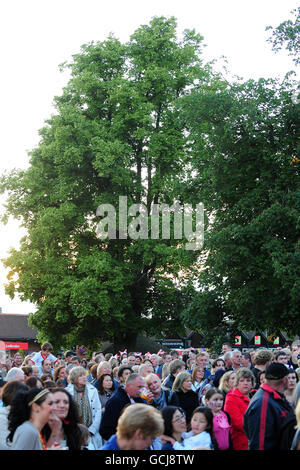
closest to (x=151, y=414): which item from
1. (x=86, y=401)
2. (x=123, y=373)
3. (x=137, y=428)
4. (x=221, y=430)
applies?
(x=137, y=428)

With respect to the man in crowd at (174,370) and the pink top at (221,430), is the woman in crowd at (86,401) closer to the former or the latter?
the man in crowd at (174,370)

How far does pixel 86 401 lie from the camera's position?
949 cm

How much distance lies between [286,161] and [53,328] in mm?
14139

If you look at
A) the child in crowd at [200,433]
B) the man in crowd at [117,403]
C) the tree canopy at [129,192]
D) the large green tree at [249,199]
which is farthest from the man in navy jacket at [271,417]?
the tree canopy at [129,192]

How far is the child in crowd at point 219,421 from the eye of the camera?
25.6ft

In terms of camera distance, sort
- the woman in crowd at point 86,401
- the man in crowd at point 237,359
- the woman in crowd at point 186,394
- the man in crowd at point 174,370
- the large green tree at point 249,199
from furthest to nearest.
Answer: the large green tree at point 249,199 → the man in crowd at point 237,359 → the man in crowd at point 174,370 → the woman in crowd at point 186,394 → the woman in crowd at point 86,401

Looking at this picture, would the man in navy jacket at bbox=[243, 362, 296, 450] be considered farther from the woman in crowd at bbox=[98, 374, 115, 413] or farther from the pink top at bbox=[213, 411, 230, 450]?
the woman in crowd at bbox=[98, 374, 115, 413]

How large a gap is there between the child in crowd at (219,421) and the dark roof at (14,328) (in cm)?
5043

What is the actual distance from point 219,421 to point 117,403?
1.23m

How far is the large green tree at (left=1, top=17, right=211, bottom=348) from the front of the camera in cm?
2978

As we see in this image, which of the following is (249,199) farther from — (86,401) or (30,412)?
(30,412)

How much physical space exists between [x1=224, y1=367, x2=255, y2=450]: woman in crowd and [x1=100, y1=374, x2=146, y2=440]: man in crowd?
3.67ft

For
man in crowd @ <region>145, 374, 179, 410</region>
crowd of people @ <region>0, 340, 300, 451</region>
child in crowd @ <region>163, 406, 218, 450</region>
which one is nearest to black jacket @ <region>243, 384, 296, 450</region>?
crowd of people @ <region>0, 340, 300, 451</region>

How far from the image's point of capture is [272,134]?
23375 mm
